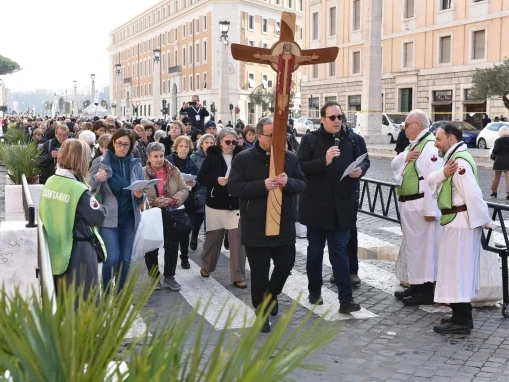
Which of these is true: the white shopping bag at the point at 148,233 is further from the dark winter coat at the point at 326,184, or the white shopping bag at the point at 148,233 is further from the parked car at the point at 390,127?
the parked car at the point at 390,127

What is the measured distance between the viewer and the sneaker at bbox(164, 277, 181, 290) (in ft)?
25.0

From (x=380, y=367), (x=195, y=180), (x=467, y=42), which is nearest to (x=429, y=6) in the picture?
(x=467, y=42)

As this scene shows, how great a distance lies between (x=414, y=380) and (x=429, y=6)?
43400mm

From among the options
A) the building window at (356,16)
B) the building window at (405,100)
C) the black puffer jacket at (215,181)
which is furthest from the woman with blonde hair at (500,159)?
the building window at (356,16)

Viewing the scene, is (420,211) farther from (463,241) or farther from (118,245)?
(118,245)

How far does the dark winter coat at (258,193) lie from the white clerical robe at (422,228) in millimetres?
1315

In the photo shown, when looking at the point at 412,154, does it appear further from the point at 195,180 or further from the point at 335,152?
the point at 195,180

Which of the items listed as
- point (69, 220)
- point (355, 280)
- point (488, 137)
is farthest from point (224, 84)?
point (69, 220)

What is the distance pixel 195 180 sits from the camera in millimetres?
8641

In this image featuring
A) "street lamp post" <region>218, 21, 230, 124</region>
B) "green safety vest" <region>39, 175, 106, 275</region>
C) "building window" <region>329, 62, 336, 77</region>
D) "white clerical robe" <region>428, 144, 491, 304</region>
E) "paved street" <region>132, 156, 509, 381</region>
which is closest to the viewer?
"paved street" <region>132, 156, 509, 381</region>

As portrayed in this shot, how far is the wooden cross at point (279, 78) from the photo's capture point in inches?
235

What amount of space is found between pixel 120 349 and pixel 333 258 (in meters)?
4.92

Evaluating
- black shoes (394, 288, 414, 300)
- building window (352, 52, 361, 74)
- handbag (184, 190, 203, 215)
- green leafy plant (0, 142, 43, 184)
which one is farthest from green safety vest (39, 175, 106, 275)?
building window (352, 52, 361, 74)

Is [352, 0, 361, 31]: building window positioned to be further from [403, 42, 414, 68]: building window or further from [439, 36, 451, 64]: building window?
[439, 36, 451, 64]: building window
